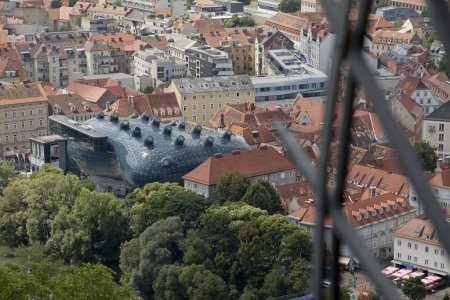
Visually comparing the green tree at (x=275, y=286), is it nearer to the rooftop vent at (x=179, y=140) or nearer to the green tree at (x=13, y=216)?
the rooftop vent at (x=179, y=140)

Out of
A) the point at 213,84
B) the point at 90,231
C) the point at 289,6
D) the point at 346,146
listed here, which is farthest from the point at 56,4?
the point at 346,146

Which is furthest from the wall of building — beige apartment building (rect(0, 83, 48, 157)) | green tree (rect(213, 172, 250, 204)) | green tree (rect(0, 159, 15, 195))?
beige apartment building (rect(0, 83, 48, 157))

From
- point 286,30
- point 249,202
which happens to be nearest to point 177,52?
point 286,30

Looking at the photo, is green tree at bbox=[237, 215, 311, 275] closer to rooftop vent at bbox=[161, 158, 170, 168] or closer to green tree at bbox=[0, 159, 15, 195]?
rooftop vent at bbox=[161, 158, 170, 168]

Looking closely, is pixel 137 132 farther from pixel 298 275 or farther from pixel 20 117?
pixel 298 275

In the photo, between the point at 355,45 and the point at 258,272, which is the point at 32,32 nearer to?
the point at 258,272

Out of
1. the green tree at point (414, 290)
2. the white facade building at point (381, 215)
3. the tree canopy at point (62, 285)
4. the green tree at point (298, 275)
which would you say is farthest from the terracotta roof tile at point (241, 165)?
the tree canopy at point (62, 285)
